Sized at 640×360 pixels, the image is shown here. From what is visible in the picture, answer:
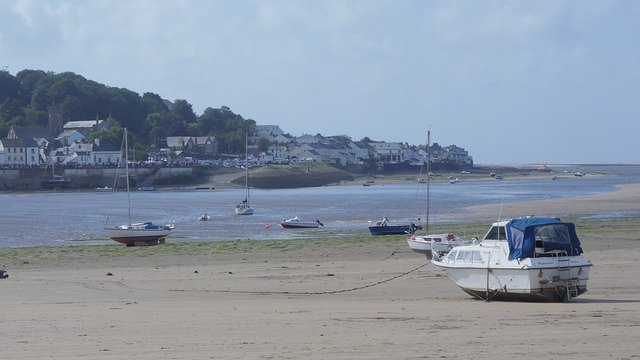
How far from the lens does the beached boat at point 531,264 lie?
56.0ft

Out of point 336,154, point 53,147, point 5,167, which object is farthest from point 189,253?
point 336,154

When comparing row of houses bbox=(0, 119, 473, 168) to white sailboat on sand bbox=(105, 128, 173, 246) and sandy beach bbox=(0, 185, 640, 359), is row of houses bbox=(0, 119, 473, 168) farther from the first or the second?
sandy beach bbox=(0, 185, 640, 359)

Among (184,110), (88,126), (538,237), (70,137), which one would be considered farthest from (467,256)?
(184,110)

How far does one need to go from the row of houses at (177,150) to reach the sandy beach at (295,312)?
4211 inches

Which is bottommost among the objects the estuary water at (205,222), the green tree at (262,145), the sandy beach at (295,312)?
the estuary water at (205,222)

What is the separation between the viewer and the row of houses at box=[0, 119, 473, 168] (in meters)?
139

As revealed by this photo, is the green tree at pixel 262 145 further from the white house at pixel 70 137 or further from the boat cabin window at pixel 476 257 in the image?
the boat cabin window at pixel 476 257

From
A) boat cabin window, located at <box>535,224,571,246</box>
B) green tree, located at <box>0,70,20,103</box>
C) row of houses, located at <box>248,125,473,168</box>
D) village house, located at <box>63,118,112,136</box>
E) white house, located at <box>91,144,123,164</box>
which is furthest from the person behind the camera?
green tree, located at <box>0,70,20,103</box>

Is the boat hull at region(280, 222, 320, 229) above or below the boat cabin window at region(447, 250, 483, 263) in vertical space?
below

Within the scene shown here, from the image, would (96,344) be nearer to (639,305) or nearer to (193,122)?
(639,305)

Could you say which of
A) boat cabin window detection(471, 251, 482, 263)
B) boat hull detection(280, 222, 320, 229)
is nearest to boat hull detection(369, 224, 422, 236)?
boat hull detection(280, 222, 320, 229)

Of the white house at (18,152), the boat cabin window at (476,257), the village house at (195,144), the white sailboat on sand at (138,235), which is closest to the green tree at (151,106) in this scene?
the village house at (195,144)

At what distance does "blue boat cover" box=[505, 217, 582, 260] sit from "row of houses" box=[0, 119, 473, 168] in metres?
117

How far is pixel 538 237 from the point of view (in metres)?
17.3
